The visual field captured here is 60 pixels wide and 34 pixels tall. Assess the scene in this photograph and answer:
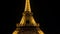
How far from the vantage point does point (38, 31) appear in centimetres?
2756

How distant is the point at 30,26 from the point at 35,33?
85cm

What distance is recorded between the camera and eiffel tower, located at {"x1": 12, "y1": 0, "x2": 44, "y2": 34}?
27.5 meters

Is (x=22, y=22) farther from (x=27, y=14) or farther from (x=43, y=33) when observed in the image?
(x=43, y=33)

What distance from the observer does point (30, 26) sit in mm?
27984

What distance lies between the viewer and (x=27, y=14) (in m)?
28.0

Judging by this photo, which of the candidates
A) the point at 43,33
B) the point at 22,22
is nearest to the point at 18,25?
the point at 22,22

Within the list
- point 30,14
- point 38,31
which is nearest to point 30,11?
point 30,14

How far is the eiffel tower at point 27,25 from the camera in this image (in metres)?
27.5

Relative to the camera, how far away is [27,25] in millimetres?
27969

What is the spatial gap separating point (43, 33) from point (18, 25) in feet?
8.57

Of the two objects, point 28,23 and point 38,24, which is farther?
point 28,23

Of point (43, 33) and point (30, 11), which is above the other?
point (30, 11)

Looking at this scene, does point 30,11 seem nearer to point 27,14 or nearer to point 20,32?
point 27,14

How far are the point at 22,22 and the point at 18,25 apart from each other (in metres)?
0.79
